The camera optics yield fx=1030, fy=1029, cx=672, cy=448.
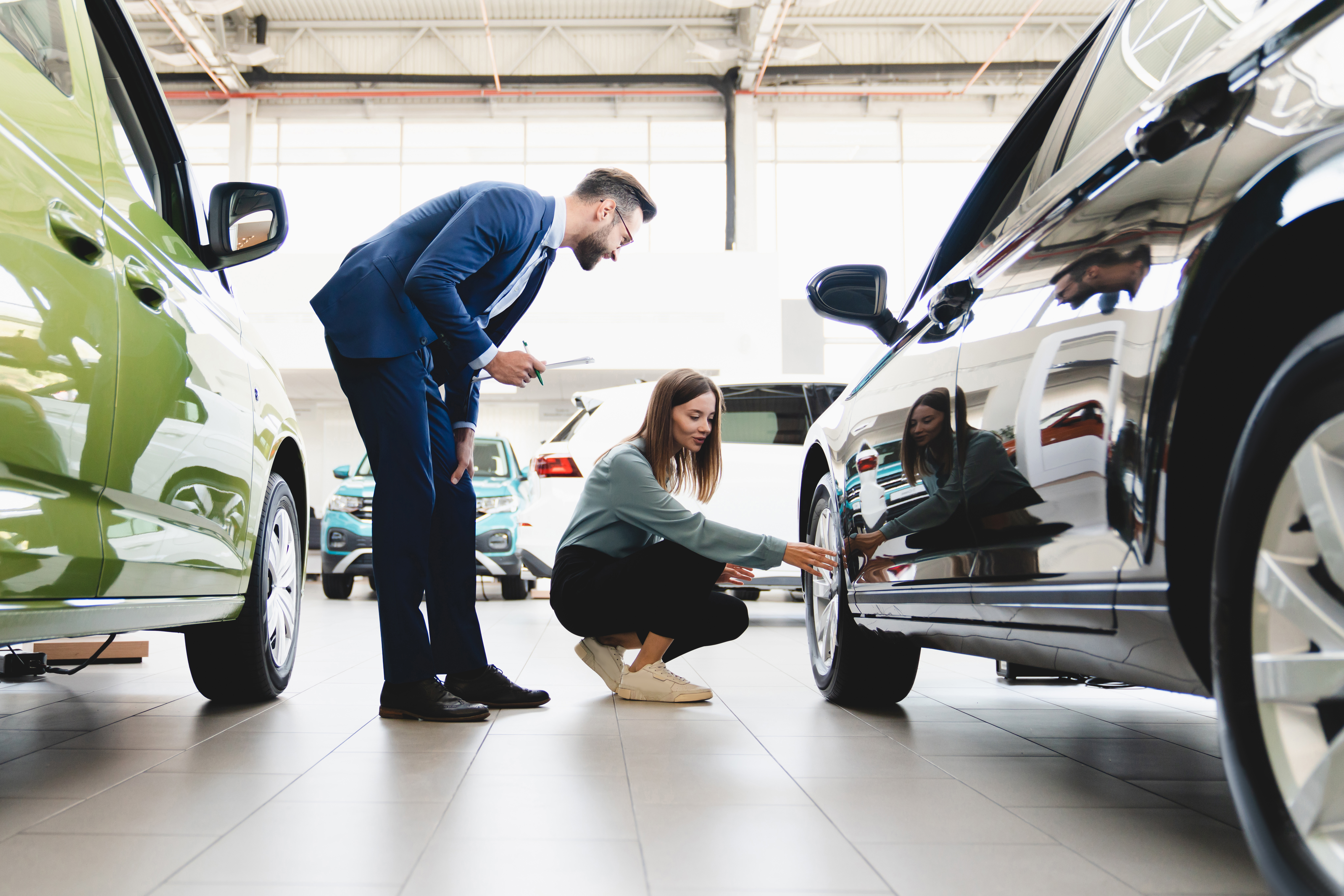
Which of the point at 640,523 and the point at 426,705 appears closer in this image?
the point at 426,705

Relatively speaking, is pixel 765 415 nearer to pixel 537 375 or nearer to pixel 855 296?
pixel 855 296

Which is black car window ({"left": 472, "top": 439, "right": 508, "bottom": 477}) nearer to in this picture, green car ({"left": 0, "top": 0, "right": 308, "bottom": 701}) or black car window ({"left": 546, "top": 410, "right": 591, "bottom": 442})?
black car window ({"left": 546, "top": 410, "right": 591, "bottom": 442})

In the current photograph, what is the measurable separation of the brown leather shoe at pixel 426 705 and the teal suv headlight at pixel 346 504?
5.64 meters

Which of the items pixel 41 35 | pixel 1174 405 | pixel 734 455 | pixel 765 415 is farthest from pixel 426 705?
pixel 765 415

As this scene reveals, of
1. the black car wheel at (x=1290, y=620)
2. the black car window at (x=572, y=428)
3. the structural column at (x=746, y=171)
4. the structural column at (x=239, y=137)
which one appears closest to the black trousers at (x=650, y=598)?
the black car wheel at (x=1290, y=620)

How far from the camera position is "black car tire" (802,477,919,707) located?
2.81 meters

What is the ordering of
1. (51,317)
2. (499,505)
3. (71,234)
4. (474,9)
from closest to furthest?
(51,317) → (71,234) → (499,505) → (474,9)

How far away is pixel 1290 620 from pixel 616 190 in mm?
2318

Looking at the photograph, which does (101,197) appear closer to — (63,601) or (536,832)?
(63,601)

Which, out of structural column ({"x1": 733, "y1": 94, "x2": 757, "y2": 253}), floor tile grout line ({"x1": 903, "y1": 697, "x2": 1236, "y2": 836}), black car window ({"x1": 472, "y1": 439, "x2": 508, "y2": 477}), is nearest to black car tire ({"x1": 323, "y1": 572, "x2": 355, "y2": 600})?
black car window ({"x1": 472, "y1": 439, "x2": 508, "y2": 477})

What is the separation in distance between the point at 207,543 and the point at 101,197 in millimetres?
782

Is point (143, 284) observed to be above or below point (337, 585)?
above

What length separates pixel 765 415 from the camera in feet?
19.8

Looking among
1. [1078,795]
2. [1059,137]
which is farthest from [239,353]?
[1078,795]
